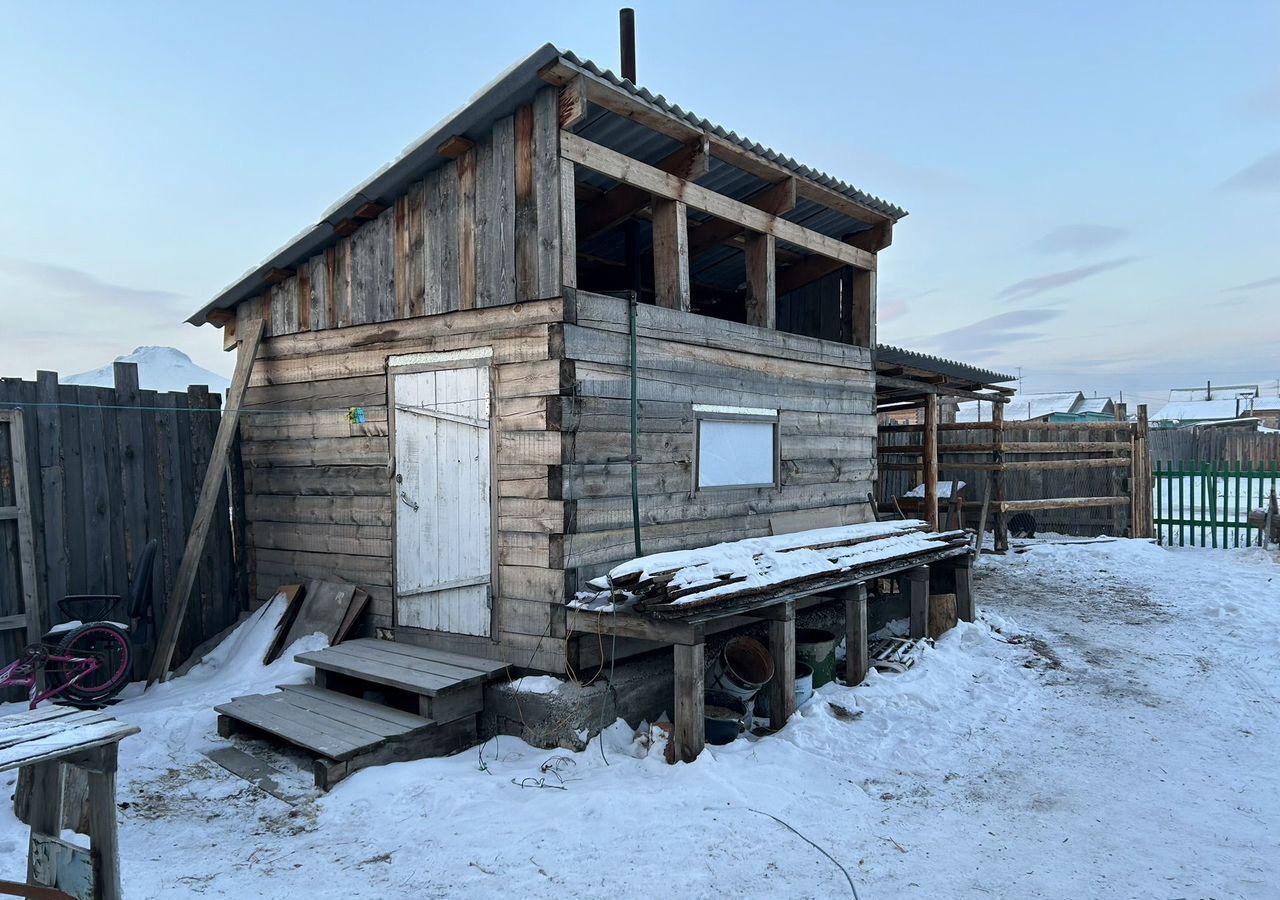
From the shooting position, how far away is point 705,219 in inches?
322

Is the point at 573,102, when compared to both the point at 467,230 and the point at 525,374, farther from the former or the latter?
the point at 525,374

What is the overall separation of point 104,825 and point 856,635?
20.1ft

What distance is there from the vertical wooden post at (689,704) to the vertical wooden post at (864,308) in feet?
18.5

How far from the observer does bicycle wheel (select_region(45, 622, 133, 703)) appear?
637 cm

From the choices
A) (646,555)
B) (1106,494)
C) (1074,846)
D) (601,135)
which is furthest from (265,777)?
(1106,494)

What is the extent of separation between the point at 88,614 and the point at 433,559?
331 cm

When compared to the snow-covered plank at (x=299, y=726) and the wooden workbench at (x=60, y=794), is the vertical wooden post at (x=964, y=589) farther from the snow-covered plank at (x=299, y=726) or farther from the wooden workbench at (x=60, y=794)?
the wooden workbench at (x=60, y=794)

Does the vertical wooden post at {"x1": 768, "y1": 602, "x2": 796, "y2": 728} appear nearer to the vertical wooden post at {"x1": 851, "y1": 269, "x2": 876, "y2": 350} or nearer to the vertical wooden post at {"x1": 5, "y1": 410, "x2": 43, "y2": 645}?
the vertical wooden post at {"x1": 851, "y1": 269, "x2": 876, "y2": 350}

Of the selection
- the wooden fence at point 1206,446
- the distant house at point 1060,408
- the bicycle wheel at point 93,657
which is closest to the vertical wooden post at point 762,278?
the bicycle wheel at point 93,657

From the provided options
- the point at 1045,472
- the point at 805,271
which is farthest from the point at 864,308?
the point at 1045,472

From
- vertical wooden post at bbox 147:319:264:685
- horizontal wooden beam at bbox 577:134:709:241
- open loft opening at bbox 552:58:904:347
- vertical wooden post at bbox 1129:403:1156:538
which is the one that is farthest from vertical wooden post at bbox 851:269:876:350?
vertical wooden post at bbox 1129:403:1156:538

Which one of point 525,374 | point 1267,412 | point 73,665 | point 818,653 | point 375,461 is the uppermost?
point 1267,412

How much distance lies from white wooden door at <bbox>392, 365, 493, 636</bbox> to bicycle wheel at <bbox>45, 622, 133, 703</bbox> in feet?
7.69

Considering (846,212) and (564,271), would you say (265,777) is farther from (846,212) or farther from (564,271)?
(846,212)
